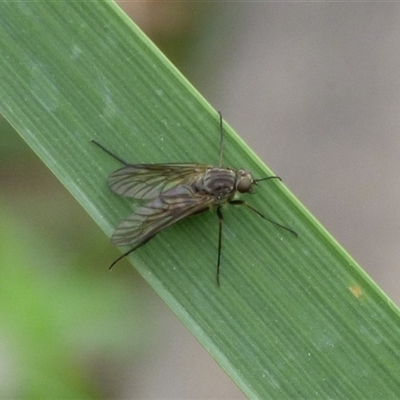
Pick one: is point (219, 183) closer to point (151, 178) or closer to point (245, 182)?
point (245, 182)

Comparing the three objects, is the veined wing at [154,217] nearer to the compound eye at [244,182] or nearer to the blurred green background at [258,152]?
the compound eye at [244,182]

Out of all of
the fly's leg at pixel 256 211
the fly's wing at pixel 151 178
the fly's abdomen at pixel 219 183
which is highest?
the fly's wing at pixel 151 178

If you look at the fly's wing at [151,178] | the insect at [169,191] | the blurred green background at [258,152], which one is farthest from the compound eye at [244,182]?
the blurred green background at [258,152]

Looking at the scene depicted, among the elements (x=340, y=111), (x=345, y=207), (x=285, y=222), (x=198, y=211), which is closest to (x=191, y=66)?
(x=340, y=111)

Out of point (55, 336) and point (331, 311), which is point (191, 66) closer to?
point (55, 336)

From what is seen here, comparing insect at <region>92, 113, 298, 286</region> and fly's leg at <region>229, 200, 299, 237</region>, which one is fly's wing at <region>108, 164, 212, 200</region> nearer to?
insect at <region>92, 113, 298, 286</region>

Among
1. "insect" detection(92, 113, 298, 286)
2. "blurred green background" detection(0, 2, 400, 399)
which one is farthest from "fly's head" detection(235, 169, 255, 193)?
"blurred green background" detection(0, 2, 400, 399)
